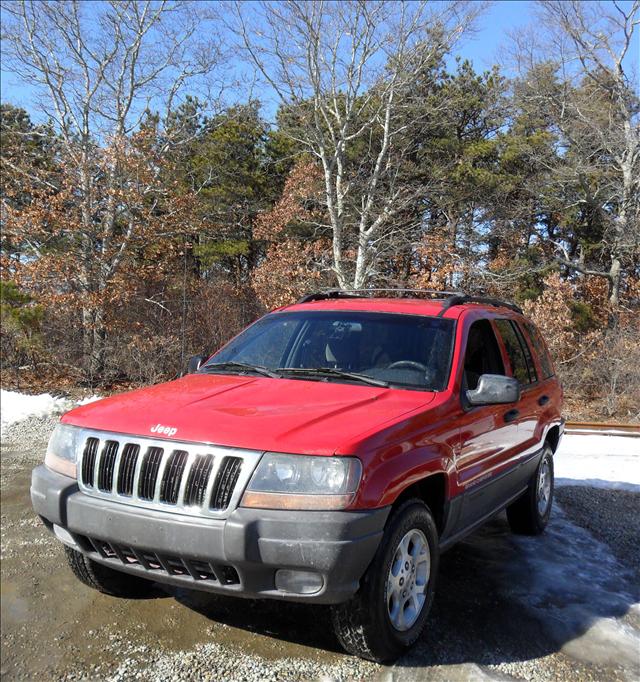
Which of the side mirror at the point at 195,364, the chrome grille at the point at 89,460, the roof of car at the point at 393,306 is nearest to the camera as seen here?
the chrome grille at the point at 89,460

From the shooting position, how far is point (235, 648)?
3.17 metres

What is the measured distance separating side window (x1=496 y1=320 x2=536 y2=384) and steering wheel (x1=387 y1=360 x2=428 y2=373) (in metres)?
1.19

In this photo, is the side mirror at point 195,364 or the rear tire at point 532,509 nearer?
the side mirror at point 195,364

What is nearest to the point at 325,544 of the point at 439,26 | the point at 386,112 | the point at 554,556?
the point at 554,556

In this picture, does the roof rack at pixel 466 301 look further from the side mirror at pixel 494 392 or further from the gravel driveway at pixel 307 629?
the gravel driveway at pixel 307 629

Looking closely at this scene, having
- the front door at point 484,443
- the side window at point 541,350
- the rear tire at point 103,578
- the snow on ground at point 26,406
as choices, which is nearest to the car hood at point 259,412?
the front door at point 484,443

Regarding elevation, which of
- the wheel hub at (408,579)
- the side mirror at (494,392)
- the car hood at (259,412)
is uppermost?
the side mirror at (494,392)

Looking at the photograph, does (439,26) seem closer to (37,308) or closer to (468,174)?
(468,174)

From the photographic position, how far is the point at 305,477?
279cm

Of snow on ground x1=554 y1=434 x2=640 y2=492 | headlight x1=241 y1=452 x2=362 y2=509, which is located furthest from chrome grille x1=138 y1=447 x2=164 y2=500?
snow on ground x1=554 y1=434 x2=640 y2=492

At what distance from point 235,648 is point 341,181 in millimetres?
16339

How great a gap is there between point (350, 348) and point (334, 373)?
413 millimetres

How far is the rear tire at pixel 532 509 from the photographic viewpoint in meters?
5.18

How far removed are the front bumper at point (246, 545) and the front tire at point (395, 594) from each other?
138mm
